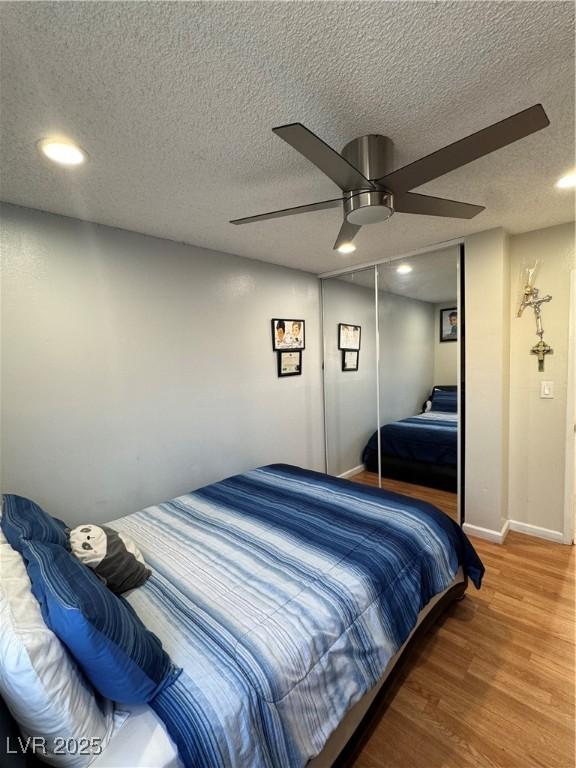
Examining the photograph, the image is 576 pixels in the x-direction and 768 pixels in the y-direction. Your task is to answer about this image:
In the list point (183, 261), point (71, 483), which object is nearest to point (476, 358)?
point (183, 261)

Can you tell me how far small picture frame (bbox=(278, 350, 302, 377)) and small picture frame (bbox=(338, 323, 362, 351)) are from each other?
1.78 ft

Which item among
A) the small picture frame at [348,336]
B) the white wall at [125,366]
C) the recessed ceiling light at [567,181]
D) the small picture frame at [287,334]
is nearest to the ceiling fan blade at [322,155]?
the recessed ceiling light at [567,181]

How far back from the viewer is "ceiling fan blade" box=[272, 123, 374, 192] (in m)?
0.98

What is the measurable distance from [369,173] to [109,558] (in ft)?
6.44

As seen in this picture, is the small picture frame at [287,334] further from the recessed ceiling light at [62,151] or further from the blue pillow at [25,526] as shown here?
the blue pillow at [25,526]

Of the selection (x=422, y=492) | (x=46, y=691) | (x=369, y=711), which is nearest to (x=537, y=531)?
(x=422, y=492)

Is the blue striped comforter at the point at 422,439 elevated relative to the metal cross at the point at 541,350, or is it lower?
lower

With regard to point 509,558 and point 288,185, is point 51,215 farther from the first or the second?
point 509,558

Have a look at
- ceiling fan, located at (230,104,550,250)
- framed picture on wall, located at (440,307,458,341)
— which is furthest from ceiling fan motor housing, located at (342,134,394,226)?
framed picture on wall, located at (440,307,458,341)

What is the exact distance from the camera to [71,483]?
213 centimetres

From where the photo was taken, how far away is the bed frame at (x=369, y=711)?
3.94ft

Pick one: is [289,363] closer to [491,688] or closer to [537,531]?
[537,531]

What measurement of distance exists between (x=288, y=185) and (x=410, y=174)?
0.80 m

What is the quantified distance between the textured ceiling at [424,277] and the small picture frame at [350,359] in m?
0.73
